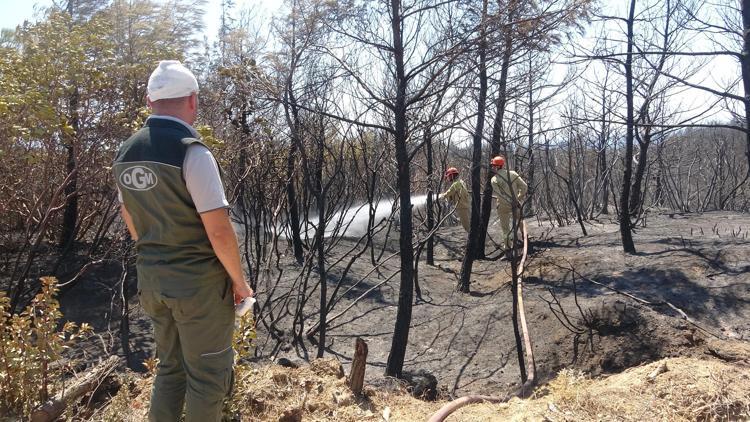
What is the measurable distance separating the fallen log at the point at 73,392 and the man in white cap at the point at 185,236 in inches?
39.6

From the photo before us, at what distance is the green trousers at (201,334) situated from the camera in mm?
2299

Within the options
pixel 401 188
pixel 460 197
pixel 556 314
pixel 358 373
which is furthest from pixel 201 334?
pixel 460 197

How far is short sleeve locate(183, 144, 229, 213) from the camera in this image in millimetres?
2213

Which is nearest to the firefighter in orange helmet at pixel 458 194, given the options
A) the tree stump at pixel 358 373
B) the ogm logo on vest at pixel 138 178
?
the tree stump at pixel 358 373

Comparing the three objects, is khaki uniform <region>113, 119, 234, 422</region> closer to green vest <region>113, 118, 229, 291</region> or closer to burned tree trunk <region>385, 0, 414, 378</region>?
green vest <region>113, 118, 229, 291</region>

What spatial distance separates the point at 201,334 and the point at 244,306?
0.19m

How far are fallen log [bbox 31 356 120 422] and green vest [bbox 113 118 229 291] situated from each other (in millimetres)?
1109

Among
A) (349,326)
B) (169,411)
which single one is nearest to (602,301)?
(349,326)

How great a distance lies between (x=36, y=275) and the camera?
344 inches

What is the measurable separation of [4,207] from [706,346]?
754cm

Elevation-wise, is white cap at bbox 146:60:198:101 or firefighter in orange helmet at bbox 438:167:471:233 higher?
white cap at bbox 146:60:198:101

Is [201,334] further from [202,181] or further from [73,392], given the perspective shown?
[73,392]

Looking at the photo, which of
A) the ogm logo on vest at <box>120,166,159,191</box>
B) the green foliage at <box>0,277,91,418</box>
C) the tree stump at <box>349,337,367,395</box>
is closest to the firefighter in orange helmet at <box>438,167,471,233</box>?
the tree stump at <box>349,337,367,395</box>

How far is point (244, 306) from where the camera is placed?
7.78ft
